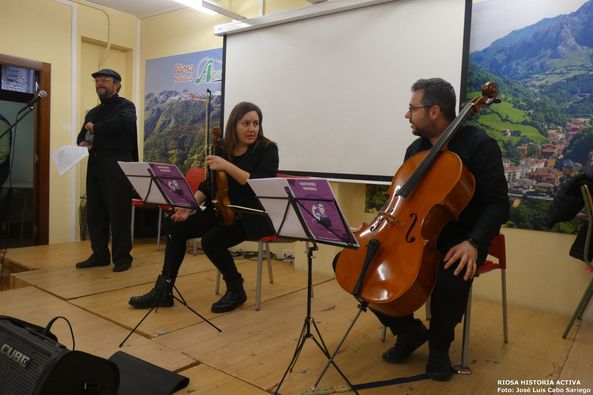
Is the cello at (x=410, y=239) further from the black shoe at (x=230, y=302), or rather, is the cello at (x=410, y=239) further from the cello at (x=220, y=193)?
the black shoe at (x=230, y=302)

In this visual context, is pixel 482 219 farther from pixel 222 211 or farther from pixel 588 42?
pixel 588 42

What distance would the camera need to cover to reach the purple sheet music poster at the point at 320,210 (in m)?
1.50

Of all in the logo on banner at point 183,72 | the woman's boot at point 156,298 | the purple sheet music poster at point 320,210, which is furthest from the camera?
the logo on banner at point 183,72

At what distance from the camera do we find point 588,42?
2.55m

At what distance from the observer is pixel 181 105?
4.76m

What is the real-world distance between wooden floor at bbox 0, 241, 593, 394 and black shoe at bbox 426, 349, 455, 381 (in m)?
Result: 0.03

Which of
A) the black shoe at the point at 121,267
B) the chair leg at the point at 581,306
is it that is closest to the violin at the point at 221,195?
the black shoe at the point at 121,267

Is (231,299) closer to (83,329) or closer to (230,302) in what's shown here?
(230,302)

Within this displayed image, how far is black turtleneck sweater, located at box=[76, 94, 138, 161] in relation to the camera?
331 cm

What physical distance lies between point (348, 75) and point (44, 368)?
2710 millimetres

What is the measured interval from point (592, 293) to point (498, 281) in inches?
23.9

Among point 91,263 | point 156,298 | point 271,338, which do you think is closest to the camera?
point 271,338

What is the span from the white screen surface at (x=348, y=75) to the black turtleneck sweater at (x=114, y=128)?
1.06 meters

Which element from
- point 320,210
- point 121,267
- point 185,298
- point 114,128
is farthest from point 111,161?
point 320,210
